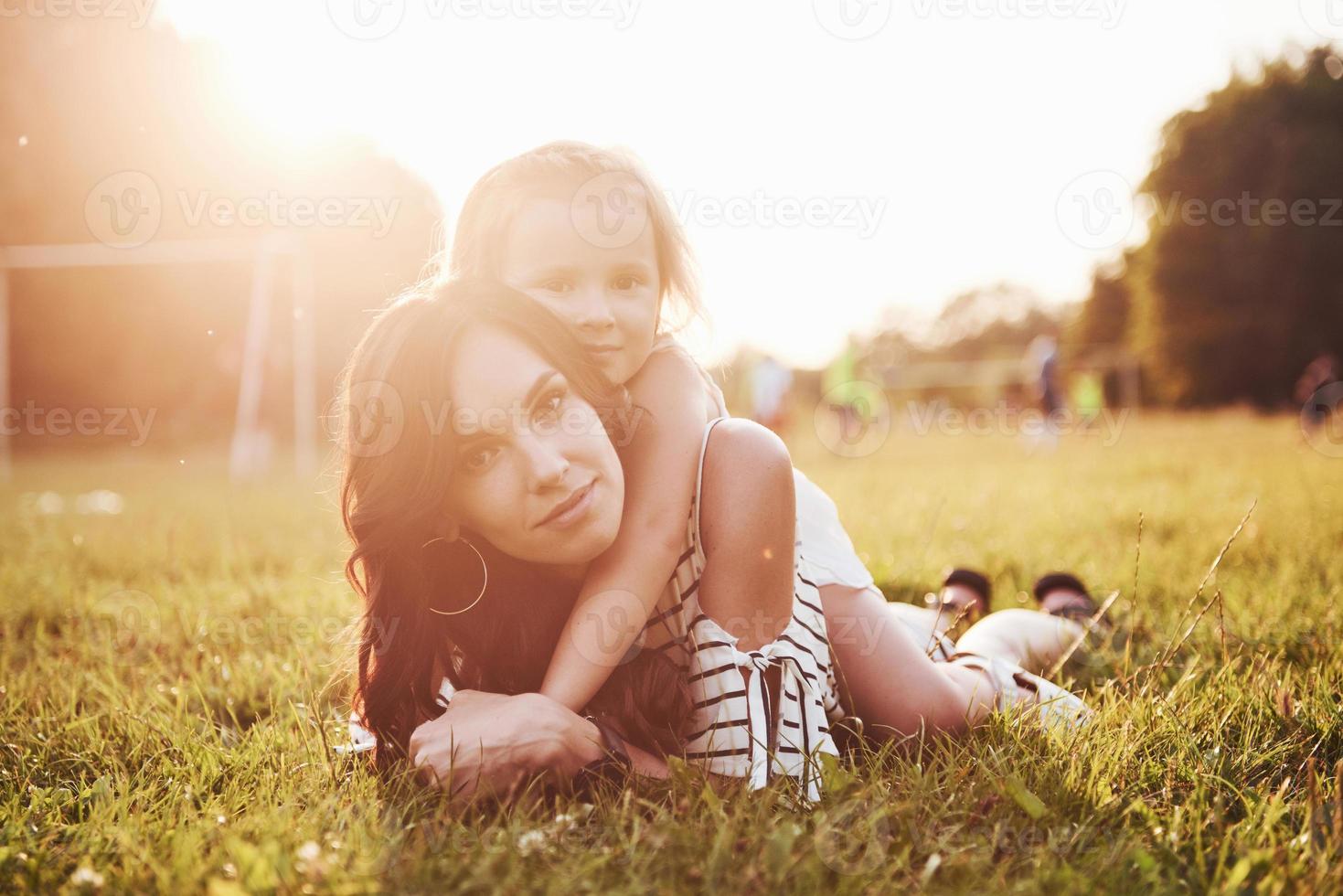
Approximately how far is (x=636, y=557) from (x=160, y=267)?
20578mm

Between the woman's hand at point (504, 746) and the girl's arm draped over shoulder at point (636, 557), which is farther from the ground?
the girl's arm draped over shoulder at point (636, 557)

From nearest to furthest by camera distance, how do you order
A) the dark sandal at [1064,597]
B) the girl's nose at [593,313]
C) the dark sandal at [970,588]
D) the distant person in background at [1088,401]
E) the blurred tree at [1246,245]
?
the girl's nose at [593,313], the dark sandal at [1064,597], the dark sandal at [970,588], the distant person in background at [1088,401], the blurred tree at [1246,245]

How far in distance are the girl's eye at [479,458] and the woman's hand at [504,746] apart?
0.43m

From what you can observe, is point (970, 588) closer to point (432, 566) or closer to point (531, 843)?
point (432, 566)

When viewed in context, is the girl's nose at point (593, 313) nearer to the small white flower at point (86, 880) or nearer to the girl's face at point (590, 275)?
the girl's face at point (590, 275)

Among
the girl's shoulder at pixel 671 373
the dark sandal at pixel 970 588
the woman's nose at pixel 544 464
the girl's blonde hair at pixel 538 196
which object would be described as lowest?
the dark sandal at pixel 970 588

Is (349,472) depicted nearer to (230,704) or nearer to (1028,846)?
(230,704)

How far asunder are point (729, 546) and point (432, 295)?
794mm

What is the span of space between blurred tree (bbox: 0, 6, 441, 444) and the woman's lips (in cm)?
1697

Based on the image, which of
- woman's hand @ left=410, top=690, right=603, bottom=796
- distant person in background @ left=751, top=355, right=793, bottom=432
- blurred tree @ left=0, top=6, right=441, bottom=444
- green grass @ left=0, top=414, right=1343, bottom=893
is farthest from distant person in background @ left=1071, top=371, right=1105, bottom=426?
woman's hand @ left=410, top=690, right=603, bottom=796

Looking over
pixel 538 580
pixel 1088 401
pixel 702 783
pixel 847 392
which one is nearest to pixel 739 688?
pixel 702 783

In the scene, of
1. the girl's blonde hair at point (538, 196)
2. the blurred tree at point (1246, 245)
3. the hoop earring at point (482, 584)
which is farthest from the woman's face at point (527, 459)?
the blurred tree at point (1246, 245)

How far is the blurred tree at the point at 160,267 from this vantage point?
17.5 m

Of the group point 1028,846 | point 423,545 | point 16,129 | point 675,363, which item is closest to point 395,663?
point 423,545
